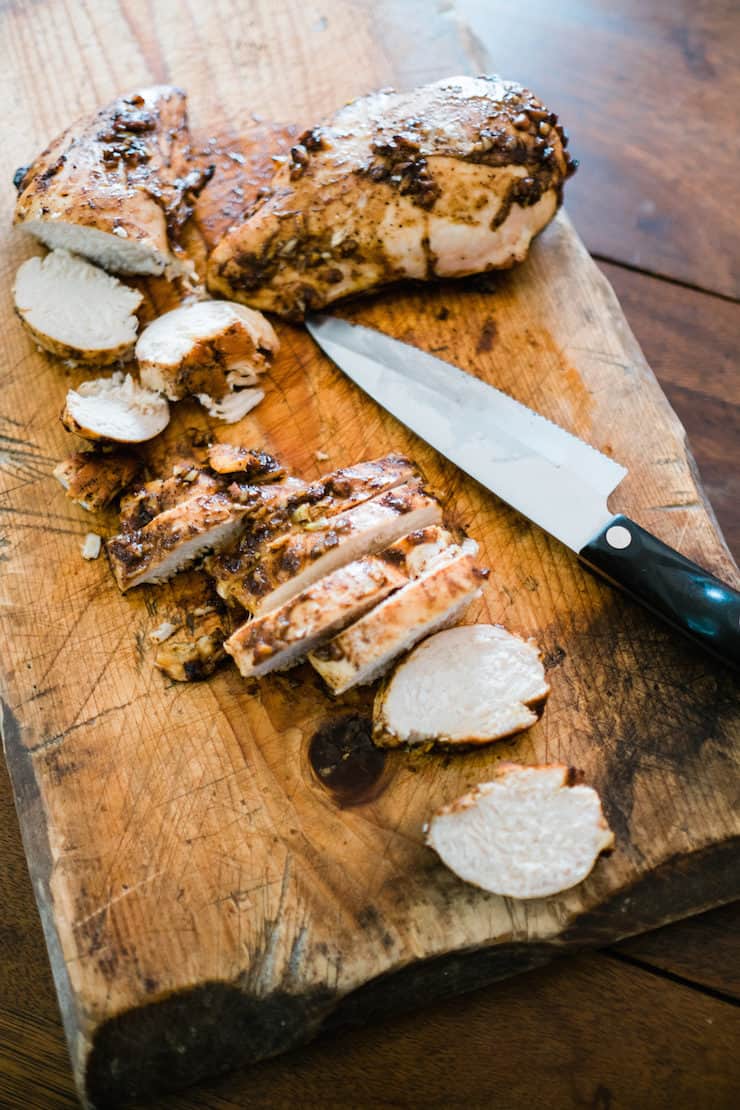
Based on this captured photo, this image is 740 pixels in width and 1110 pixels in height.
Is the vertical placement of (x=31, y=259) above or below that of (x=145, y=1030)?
above

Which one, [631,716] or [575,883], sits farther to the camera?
[631,716]

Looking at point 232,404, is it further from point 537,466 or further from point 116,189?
point 537,466

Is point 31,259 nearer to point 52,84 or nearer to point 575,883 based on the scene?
point 52,84

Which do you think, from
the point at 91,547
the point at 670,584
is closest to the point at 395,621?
the point at 670,584

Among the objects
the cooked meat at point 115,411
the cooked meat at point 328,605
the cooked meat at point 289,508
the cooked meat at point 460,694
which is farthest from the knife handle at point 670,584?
A: the cooked meat at point 115,411

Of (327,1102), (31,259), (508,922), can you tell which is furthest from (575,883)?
(31,259)

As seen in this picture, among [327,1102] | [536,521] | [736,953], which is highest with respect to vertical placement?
[536,521]

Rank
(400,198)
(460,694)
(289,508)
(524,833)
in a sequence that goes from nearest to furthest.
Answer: (524,833)
(460,694)
(289,508)
(400,198)
